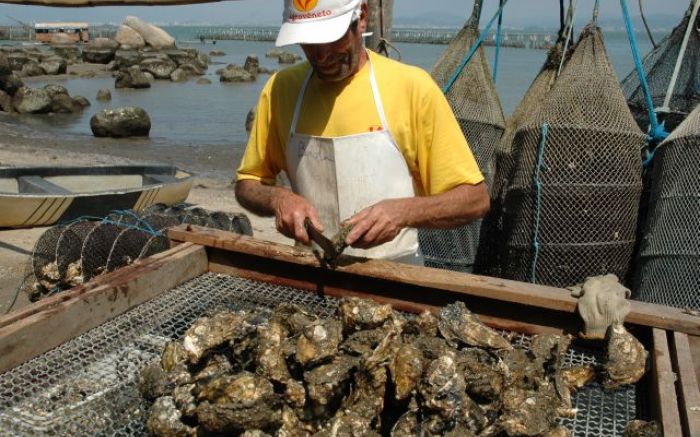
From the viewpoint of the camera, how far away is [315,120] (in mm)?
3443

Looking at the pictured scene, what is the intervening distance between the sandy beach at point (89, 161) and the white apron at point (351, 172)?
476 cm

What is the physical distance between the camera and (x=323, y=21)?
2.96 m

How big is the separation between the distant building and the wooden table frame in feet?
291

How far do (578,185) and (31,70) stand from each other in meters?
45.2

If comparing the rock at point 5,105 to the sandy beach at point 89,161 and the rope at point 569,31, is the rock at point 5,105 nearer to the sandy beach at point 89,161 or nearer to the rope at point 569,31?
the sandy beach at point 89,161

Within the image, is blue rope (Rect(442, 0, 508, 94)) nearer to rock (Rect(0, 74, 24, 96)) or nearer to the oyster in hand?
the oyster in hand

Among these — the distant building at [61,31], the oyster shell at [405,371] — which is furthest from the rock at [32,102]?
the distant building at [61,31]

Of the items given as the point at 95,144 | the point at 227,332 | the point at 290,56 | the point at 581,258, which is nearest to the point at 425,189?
the point at 227,332

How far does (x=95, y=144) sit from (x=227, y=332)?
21.9 meters

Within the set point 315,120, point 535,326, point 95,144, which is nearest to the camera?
point 535,326

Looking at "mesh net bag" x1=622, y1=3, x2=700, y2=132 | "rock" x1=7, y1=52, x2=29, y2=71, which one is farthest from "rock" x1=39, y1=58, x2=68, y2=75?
"mesh net bag" x1=622, y1=3, x2=700, y2=132

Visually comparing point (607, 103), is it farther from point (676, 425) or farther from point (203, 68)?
point (203, 68)

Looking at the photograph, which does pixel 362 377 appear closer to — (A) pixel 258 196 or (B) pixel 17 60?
(A) pixel 258 196

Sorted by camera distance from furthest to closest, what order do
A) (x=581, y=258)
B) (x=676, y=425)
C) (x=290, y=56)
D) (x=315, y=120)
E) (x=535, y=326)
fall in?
(x=290, y=56), (x=581, y=258), (x=315, y=120), (x=535, y=326), (x=676, y=425)
